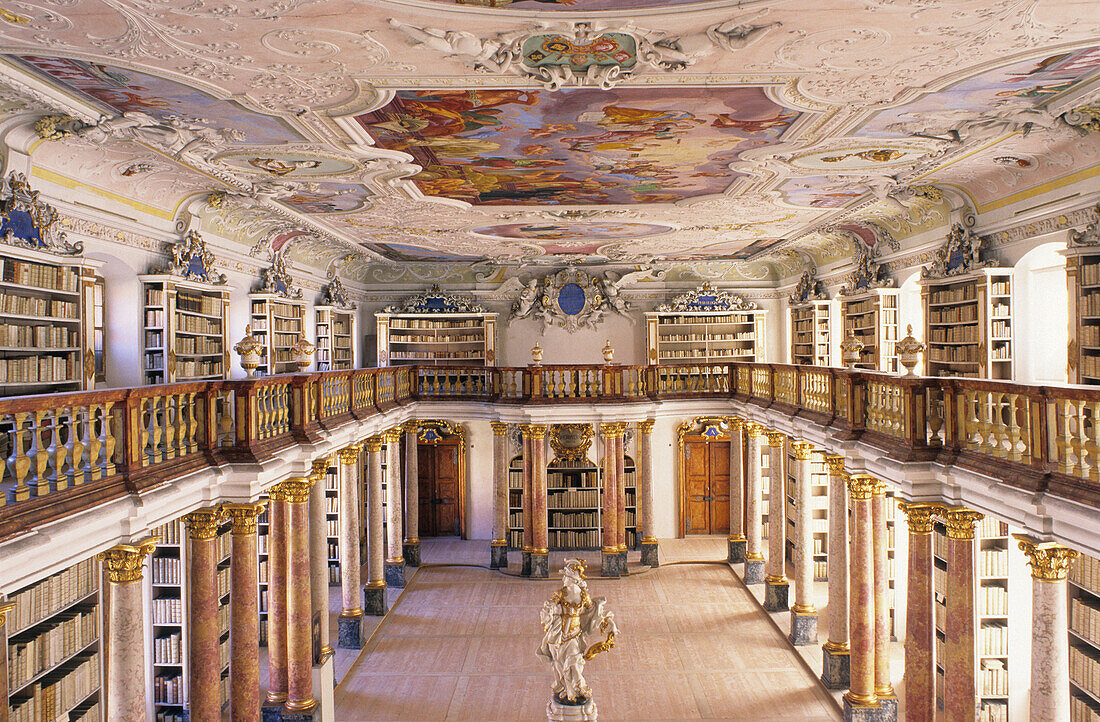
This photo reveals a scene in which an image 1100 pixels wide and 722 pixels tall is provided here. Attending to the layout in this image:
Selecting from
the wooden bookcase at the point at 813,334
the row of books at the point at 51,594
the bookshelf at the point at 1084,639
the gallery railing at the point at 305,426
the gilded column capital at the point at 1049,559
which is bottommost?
the bookshelf at the point at 1084,639

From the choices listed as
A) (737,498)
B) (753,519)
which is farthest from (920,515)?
(737,498)

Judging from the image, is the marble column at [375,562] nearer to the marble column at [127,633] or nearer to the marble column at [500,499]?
the marble column at [500,499]

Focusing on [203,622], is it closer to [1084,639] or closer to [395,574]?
[395,574]

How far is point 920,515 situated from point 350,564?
8.56 metres

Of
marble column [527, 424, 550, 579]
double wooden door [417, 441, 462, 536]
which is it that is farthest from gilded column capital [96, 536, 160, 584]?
double wooden door [417, 441, 462, 536]

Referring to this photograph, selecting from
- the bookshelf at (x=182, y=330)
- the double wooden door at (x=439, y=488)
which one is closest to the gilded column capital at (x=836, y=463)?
the bookshelf at (x=182, y=330)

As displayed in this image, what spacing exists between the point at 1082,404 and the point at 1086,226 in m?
3.64

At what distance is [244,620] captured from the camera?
7449 millimetres

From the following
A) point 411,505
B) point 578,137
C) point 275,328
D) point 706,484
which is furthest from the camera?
point 706,484

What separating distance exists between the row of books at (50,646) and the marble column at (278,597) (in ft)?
5.96

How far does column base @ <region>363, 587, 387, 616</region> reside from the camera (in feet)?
42.9

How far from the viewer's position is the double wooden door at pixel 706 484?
59.2ft

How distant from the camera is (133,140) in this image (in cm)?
709

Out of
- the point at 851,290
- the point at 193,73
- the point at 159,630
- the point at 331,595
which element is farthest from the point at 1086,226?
the point at 331,595
